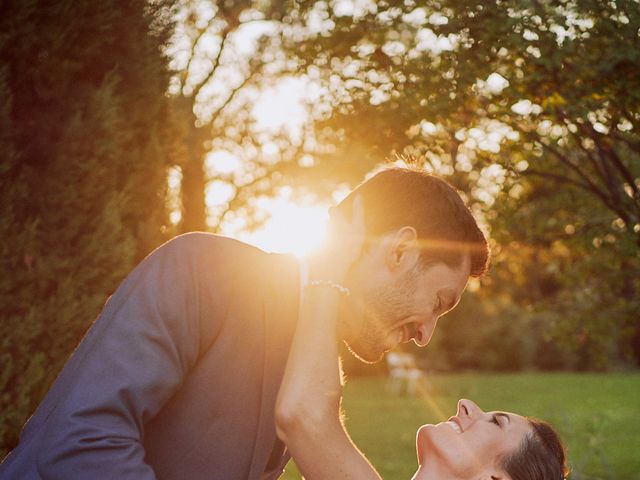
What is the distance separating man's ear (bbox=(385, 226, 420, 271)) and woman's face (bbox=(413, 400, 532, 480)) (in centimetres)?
110

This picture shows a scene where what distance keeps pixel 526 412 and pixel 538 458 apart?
1609 cm

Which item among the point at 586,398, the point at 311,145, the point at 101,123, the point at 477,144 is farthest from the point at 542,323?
the point at 101,123

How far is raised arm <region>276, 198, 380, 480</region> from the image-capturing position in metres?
2.13

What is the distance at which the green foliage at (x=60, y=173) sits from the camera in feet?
12.0

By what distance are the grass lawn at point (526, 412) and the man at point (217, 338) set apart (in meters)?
6.99

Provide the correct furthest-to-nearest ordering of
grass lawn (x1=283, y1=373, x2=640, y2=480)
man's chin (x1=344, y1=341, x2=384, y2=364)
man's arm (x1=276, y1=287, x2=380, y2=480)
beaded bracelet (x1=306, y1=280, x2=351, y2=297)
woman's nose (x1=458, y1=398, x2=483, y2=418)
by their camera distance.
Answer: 1. grass lawn (x1=283, y1=373, x2=640, y2=480)
2. woman's nose (x1=458, y1=398, x2=483, y2=418)
3. man's chin (x1=344, y1=341, x2=384, y2=364)
4. beaded bracelet (x1=306, y1=280, x2=351, y2=297)
5. man's arm (x1=276, y1=287, x2=380, y2=480)

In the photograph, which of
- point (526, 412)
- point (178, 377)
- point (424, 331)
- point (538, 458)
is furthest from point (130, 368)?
point (526, 412)

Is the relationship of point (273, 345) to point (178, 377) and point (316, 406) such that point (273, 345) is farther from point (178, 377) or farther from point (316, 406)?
point (178, 377)

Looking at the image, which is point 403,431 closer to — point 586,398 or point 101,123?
point 586,398

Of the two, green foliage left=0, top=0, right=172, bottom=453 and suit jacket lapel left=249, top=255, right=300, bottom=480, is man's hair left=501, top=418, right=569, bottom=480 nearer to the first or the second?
suit jacket lapel left=249, top=255, right=300, bottom=480

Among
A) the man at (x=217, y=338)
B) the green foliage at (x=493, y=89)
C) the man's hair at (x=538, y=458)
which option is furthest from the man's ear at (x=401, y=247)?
the green foliage at (x=493, y=89)

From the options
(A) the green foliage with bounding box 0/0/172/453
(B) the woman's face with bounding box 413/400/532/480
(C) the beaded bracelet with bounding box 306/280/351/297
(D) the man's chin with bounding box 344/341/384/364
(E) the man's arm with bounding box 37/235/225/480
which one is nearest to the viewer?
(E) the man's arm with bounding box 37/235/225/480

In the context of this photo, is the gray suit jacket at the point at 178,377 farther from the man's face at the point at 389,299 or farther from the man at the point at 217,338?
the man's face at the point at 389,299

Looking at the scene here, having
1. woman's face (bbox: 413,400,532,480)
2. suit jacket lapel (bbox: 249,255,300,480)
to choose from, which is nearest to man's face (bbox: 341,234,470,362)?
suit jacket lapel (bbox: 249,255,300,480)
